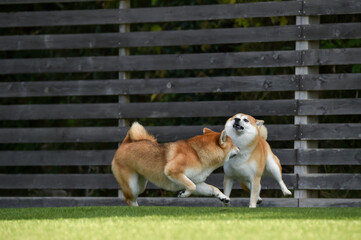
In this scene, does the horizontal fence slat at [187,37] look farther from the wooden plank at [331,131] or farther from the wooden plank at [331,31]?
the wooden plank at [331,131]

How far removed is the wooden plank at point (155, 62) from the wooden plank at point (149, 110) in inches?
16.1

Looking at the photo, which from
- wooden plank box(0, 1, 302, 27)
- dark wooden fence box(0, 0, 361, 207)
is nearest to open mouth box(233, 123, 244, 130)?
dark wooden fence box(0, 0, 361, 207)

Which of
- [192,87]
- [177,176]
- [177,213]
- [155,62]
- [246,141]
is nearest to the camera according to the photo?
[177,213]

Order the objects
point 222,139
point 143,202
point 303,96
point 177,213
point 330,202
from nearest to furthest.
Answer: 1. point 177,213
2. point 222,139
3. point 330,202
4. point 303,96
5. point 143,202

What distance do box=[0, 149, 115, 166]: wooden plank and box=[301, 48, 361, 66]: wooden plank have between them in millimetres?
2418

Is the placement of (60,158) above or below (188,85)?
below

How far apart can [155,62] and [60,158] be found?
1575 mm

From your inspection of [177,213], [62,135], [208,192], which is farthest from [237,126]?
[62,135]

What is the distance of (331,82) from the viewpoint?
7586mm

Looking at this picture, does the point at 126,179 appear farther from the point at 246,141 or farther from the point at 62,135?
the point at 62,135

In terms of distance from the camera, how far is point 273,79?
774 centimetres

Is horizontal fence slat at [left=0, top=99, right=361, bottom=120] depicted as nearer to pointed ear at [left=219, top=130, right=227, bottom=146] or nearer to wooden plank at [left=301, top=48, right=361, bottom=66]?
wooden plank at [left=301, top=48, right=361, bottom=66]

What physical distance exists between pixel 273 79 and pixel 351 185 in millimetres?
1386

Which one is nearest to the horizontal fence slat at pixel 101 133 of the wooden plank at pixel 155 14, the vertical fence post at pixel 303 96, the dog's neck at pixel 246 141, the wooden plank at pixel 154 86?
the vertical fence post at pixel 303 96
